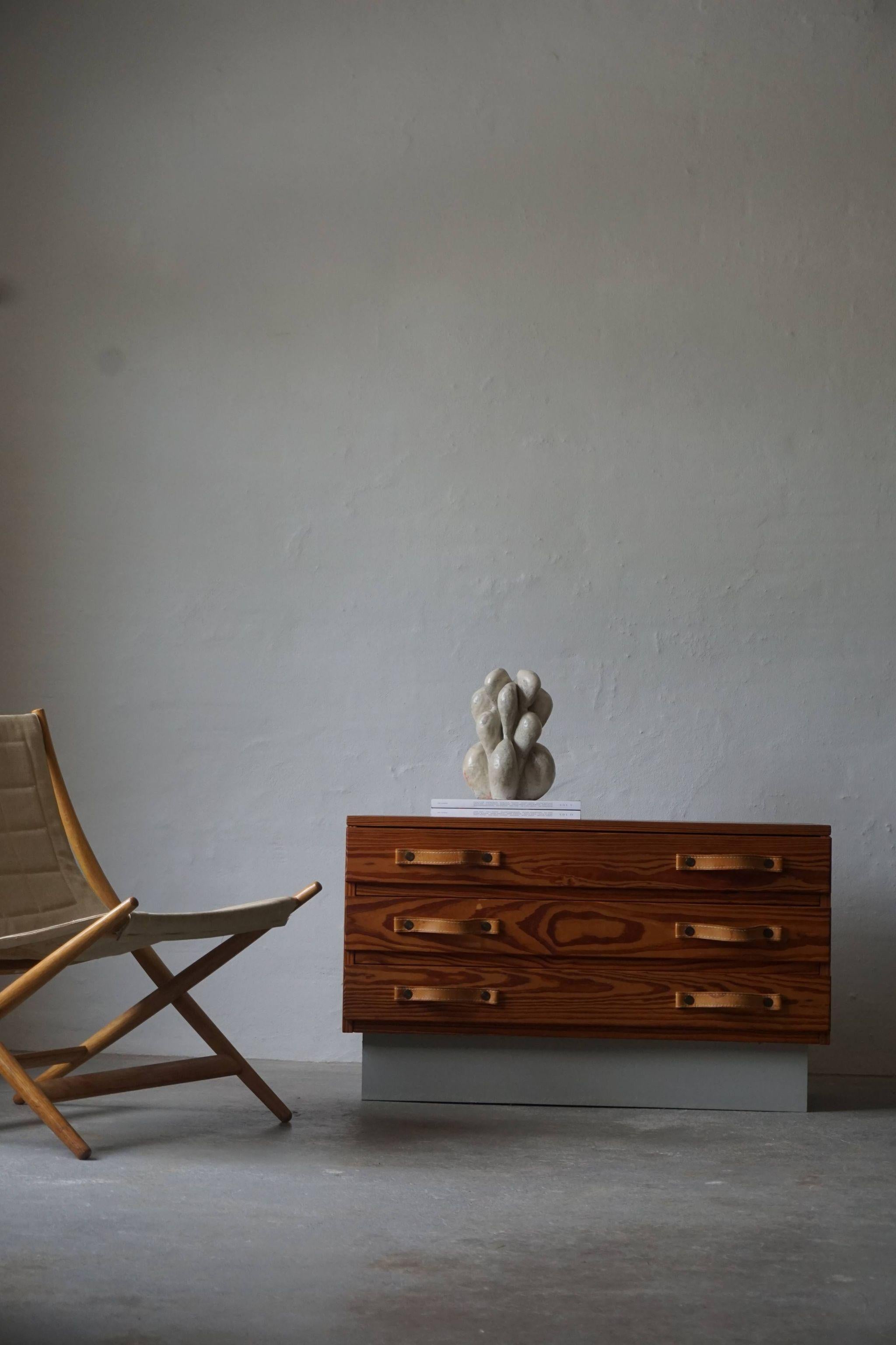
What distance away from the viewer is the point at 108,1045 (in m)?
2.70

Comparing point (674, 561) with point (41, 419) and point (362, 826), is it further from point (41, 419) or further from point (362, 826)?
Answer: point (41, 419)

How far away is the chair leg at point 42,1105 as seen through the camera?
2.36 m

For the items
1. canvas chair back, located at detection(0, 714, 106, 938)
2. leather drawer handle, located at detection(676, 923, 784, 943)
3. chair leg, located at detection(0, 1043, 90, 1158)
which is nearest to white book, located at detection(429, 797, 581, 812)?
leather drawer handle, located at detection(676, 923, 784, 943)

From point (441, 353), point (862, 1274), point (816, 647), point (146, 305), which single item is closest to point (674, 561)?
point (816, 647)

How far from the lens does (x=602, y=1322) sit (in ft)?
5.32

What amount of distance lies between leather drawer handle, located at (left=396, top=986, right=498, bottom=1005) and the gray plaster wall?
65cm

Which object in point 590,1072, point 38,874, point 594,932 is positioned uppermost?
point 38,874

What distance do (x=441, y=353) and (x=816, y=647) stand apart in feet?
4.46

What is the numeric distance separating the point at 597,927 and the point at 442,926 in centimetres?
36

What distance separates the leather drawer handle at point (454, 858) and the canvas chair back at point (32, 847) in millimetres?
711

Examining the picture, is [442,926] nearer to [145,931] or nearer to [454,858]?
[454,858]

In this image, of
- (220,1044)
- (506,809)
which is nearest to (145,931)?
(220,1044)

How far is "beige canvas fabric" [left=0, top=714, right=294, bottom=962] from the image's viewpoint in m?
2.56

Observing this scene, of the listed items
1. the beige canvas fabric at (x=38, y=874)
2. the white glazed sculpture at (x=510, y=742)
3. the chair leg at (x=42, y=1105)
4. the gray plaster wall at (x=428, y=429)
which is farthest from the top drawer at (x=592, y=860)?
the chair leg at (x=42, y=1105)
